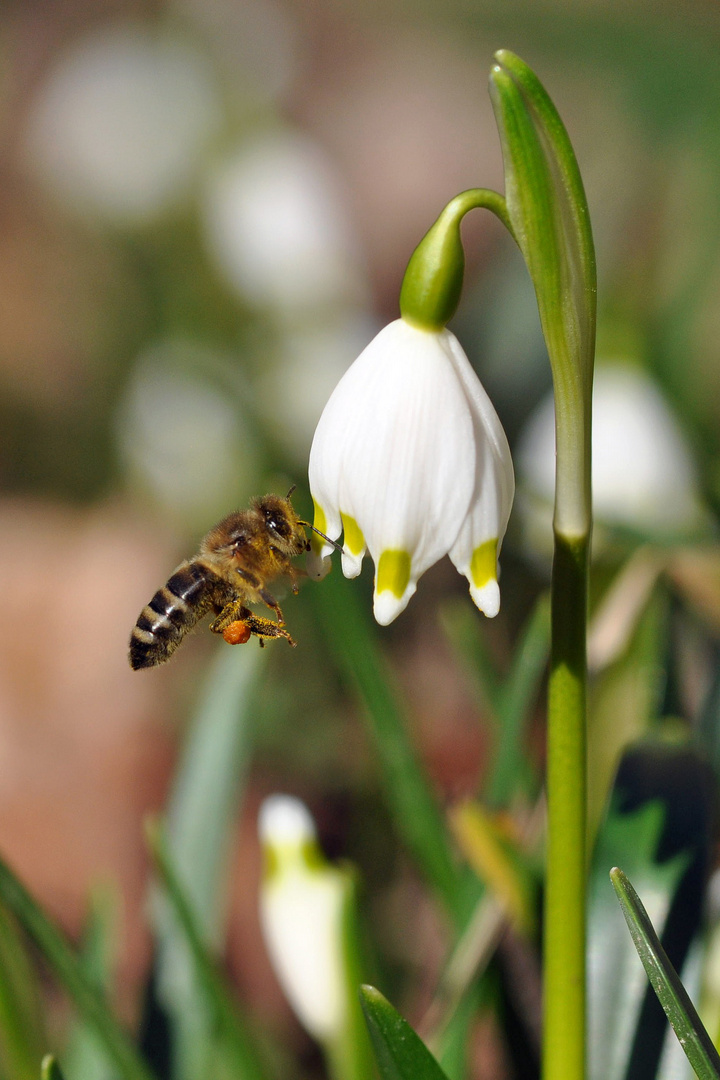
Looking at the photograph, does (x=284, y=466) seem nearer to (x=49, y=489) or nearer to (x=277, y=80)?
(x=49, y=489)

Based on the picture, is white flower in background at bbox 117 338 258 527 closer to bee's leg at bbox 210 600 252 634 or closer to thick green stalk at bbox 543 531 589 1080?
bee's leg at bbox 210 600 252 634

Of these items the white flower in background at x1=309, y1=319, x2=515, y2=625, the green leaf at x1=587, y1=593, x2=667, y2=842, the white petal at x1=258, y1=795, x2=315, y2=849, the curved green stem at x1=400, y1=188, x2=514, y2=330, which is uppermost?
the curved green stem at x1=400, y1=188, x2=514, y2=330

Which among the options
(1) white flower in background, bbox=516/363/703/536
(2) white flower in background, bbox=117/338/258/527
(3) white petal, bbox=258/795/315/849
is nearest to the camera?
(3) white petal, bbox=258/795/315/849

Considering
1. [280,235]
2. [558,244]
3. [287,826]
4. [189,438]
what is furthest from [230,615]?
[280,235]

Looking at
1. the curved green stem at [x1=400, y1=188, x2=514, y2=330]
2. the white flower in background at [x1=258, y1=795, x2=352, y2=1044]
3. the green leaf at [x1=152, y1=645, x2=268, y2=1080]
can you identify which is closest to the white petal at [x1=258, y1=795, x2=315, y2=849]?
the white flower in background at [x1=258, y1=795, x2=352, y2=1044]

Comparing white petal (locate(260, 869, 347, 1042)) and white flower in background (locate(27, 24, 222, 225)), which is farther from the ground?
white flower in background (locate(27, 24, 222, 225))

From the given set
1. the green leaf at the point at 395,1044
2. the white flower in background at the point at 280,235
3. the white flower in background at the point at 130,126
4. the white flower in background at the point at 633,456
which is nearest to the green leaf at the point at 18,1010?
the green leaf at the point at 395,1044

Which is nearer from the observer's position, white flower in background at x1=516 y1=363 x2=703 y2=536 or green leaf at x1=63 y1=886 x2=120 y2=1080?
green leaf at x1=63 y1=886 x2=120 y2=1080

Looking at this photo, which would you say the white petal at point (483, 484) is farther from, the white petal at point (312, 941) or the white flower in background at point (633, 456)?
the white flower in background at point (633, 456)

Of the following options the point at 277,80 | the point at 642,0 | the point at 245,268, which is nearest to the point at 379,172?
the point at 277,80
